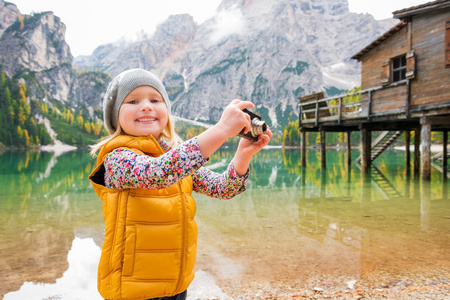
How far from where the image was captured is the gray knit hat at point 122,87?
1.74 meters

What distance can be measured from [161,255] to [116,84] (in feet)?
Result: 3.22

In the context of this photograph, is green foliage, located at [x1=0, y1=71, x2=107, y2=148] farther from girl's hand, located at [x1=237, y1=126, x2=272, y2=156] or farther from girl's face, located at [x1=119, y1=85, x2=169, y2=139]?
girl's hand, located at [x1=237, y1=126, x2=272, y2=156]

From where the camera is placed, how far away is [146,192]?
1.58 metres

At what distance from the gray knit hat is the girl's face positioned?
3 centimetres

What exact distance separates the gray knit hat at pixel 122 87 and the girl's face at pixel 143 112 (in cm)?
3

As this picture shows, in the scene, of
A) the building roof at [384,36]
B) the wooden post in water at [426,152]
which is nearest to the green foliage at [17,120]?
the building roof at [384,36]

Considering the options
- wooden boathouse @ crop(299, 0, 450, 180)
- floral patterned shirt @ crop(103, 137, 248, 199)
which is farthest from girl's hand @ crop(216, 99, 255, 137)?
wooden boathouse @ crop(299, 0, 450, 180)

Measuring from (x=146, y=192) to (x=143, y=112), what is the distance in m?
0.46

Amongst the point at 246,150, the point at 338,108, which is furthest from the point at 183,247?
the point at 338,108

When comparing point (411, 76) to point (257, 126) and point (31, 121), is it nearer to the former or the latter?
point (257, 126)

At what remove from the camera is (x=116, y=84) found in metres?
1.77

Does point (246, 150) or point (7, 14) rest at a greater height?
point (7, 14)

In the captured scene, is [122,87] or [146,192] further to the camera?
[122,87]

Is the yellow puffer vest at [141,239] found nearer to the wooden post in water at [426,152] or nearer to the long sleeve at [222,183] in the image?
the long sleeve at [222,183]
